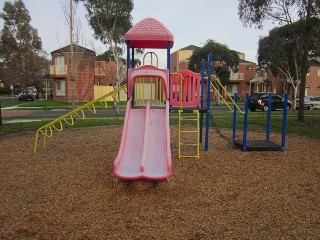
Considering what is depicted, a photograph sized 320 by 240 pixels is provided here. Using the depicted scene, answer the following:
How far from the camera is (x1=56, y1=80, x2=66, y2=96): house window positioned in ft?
136

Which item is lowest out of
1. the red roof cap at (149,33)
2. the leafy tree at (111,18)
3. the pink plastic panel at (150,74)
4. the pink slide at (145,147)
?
the pink slide at (145,147)

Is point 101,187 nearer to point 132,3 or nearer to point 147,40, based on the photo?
point 147,40

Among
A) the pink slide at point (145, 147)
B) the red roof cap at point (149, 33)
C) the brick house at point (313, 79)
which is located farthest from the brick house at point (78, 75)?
the brick house at point (313, 79)

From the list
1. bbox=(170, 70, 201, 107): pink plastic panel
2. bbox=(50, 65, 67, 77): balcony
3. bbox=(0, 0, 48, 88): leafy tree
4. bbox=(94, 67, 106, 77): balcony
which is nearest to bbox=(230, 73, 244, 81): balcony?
bbox=(94, 67, 106, 77): balcony

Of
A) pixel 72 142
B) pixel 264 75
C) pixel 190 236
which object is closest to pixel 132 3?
pixel 72 142

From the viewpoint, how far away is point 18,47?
195 ft

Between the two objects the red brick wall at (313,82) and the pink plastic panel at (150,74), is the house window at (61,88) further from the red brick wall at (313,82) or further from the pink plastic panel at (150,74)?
the red brick wall at (313,82)

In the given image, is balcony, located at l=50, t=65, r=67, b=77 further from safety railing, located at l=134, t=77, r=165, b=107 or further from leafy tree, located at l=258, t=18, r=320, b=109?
safety railing, located at l=134, t=77, r=165, b=107

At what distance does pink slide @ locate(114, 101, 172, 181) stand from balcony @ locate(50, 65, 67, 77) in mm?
35151

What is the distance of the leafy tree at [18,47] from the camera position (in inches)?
2272

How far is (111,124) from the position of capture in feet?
53.4

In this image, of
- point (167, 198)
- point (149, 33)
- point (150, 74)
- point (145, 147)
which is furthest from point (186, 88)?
point (167, 198)

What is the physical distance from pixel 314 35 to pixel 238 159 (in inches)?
550

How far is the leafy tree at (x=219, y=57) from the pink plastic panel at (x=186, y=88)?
115 ft
